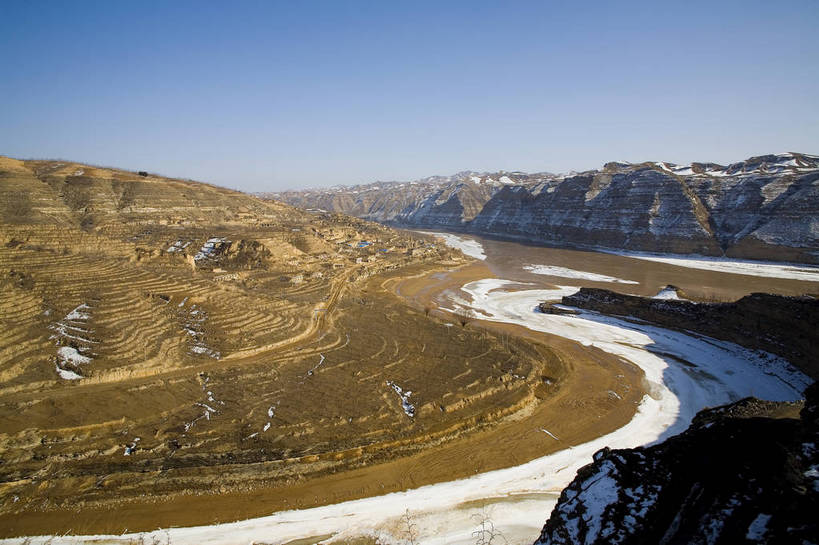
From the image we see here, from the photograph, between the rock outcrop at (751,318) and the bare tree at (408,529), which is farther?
the rock outcrop at (751,318)

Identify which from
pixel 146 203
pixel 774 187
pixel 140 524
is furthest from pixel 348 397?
pixel 774 187

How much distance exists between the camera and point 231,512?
10133 millimetres

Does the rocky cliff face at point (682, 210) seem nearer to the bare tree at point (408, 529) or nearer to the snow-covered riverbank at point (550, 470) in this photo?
the snow-covered riverbank at point (550, 470)

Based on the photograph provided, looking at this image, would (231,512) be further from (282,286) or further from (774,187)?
(774,187)

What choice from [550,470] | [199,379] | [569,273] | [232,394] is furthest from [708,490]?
[569,273]

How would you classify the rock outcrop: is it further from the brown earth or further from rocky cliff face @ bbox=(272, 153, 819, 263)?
rocky cliff face @ bbox=(272, 153, 819, 263)

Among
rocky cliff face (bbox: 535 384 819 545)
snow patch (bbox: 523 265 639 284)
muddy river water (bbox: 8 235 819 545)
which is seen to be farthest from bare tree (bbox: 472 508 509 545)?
snow patch (bbox: 523 265 639 284)

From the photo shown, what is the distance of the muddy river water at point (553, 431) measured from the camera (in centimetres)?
980

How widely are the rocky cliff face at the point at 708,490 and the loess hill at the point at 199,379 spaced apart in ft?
24.7

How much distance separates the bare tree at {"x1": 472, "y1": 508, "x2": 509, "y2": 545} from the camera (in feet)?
31.2

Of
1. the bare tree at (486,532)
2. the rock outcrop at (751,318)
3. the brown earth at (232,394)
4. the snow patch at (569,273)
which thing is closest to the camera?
the bare tree at (486,532)

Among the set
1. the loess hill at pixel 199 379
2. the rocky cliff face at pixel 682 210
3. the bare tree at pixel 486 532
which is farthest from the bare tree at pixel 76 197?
the rocky cliff face at pixel 682 210

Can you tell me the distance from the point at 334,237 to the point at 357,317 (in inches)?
1170

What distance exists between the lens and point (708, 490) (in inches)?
220
